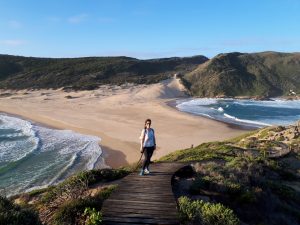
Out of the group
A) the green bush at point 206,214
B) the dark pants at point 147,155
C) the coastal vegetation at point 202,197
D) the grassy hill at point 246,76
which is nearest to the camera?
the green bush at point 206,214

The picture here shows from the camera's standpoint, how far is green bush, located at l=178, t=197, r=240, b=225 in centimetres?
805

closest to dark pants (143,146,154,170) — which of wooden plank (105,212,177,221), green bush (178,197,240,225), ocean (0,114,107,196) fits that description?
green bush (178,197,240,225)

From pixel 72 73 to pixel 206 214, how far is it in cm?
9284

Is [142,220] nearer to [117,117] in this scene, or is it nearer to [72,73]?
[117,117]

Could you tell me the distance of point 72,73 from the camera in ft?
323

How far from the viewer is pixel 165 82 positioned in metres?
94.9

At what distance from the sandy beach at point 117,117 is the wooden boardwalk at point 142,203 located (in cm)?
1427

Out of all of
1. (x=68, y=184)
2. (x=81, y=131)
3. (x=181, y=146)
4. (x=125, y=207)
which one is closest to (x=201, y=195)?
(x=125, y=207)

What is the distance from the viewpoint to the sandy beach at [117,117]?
31.5 m

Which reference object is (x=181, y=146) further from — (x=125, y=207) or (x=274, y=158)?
(x=125, y=207)

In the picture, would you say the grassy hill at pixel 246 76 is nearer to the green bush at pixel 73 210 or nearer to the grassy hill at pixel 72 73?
the grassy hill at pixel 72 73

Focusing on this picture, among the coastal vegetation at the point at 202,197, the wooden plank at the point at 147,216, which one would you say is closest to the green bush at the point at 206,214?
the coastal vegetation at the point at 202,197

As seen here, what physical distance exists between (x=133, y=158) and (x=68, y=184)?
16.2 m

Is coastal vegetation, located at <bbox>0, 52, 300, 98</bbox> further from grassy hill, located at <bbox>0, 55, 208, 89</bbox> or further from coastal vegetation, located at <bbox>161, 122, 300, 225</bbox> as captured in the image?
coastal vegetation, located at <bbox>161, 122, 300, 225</bbox>
